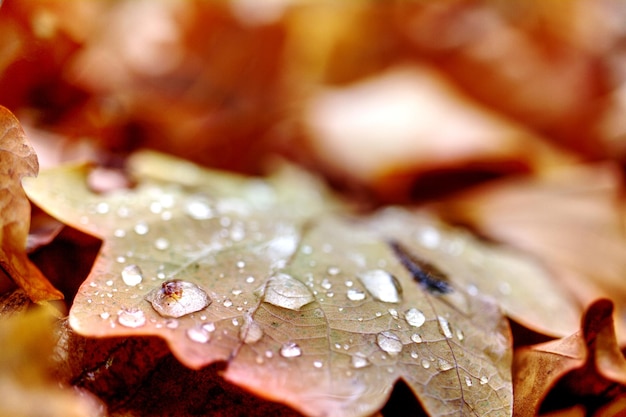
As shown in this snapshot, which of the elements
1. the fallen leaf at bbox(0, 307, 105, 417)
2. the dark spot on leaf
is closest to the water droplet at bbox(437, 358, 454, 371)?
the dark spot on leaf

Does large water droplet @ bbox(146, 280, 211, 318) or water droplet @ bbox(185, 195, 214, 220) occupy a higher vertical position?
large water droplet @ bbox(146, 280, 211, 318)

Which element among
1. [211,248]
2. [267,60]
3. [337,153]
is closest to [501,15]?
[267,60]

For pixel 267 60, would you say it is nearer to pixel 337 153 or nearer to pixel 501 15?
pixel 337 153

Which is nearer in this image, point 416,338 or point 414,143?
point 416,338

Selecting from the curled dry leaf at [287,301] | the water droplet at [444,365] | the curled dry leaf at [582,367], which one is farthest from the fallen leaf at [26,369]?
→ the curled dry leaf at [582,367]

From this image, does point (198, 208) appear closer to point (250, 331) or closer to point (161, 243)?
point (161, 243)

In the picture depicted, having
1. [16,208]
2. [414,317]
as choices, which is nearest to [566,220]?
[414,317]

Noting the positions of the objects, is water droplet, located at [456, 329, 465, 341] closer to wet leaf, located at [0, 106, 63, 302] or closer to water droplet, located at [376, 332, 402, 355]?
water droplet, located at [376, 332, 402, 355]

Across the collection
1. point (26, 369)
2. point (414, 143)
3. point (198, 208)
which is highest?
point (26, 369)
